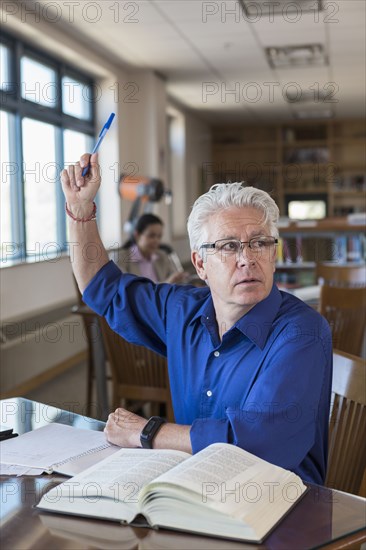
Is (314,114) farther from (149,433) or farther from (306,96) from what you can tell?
(149,433)

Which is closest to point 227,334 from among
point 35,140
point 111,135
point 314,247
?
point 314,247

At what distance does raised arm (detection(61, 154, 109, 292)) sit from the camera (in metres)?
1.89

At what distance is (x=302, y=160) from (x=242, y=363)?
38.7 ft

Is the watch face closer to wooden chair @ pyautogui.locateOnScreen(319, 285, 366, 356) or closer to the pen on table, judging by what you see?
the pen on table

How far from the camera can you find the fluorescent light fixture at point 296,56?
6.90 metres

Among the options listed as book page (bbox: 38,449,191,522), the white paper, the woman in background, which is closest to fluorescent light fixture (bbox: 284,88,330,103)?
the woman in background

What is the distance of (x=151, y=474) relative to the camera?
4.14ft

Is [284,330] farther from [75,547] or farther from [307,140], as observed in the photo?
[307,140]

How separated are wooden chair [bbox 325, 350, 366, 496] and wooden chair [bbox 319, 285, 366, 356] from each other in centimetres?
152

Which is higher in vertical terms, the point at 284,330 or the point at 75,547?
the point at 284,330

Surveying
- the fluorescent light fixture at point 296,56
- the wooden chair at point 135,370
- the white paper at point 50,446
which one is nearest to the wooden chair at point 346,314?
the wooden chair at point 135,370

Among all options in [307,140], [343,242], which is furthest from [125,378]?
[307,140]

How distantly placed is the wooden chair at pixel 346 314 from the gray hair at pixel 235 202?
160 cm

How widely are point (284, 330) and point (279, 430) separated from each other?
26cm
